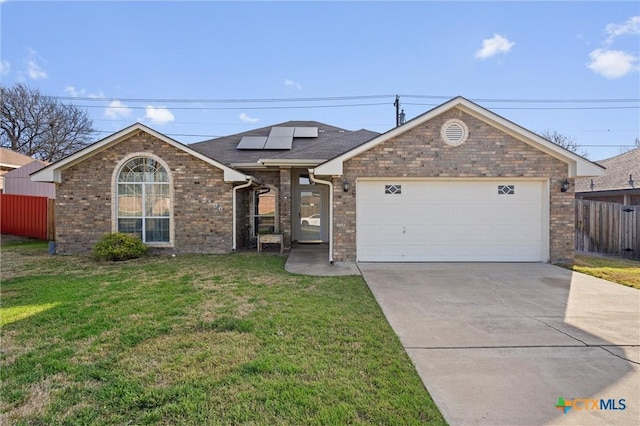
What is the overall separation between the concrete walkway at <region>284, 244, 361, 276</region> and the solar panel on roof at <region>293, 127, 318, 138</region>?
5.89 m

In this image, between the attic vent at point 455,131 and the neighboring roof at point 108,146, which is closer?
the attic vent at point 455,131

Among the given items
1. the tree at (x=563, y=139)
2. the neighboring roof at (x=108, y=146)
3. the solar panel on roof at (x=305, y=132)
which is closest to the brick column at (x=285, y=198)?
the neighboring roof at (x=108, y=146)

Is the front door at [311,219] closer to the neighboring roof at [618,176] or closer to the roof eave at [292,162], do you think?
the roof eave at [292,162]

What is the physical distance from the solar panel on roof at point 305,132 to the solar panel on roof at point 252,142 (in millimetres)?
1493

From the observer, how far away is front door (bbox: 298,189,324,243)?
13453mm

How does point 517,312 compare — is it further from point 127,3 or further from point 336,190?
point 127,3

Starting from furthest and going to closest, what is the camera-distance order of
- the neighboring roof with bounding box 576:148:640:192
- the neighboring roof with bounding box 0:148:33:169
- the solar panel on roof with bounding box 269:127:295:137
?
the neighboring roof with bounding box 0:148:33:169, the solar panel on roof with bounding box 269:127:295:137, the neighboring roof with bounding box 576:148:640:192

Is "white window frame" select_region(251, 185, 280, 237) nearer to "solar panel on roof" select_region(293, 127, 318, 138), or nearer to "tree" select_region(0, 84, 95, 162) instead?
"solar panel on roof" select_region(293, 127, 318, 138)

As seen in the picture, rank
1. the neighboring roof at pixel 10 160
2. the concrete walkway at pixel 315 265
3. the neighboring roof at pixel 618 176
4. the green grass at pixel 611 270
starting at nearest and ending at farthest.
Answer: the green grass at pixel 611 270, the concrete walkway at pixel 315 265, the neighboring roof at pixel 618 176, the neighboring roof at pixel 10 160

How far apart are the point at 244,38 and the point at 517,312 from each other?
1387 centimetres

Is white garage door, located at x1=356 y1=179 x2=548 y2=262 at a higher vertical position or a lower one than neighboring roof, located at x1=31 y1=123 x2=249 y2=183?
lower

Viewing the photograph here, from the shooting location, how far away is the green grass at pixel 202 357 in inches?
102

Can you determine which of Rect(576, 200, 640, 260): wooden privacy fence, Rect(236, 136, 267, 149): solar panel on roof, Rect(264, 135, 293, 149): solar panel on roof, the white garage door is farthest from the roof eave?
Rect(576, 200, 640, 260): wooden privacy fence

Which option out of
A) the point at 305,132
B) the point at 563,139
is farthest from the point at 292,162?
the point at 563,139
